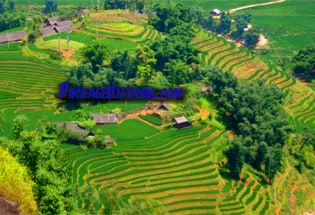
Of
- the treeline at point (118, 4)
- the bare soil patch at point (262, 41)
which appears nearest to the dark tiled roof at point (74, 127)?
the treeline at point (118, 4)

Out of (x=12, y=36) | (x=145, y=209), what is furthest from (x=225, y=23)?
(x=145, y=209)

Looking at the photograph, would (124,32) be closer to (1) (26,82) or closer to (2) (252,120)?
(1) (26,82)

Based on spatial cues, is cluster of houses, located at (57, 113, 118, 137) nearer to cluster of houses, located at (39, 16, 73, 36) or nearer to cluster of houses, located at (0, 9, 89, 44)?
cluster of houses, located at (0, 9, 89, 44)

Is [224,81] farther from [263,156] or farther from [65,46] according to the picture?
[65,46]

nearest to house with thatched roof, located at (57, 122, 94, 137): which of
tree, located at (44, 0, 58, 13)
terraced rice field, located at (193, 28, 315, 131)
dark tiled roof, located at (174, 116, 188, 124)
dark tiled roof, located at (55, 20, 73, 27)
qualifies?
dark tiled roof, located at (174, 116, 188, 124)

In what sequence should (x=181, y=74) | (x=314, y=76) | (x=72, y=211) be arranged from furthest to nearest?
(x=314, y=76) → (x=181, y=74) → (x=72, y=211)

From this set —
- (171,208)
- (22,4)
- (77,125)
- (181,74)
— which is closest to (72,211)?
(171,208)
